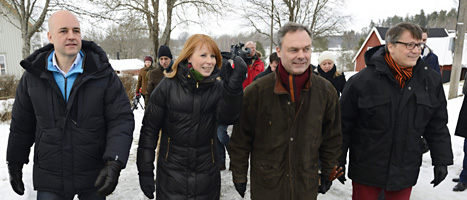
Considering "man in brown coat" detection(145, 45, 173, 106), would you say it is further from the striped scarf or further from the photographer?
the striped scarf

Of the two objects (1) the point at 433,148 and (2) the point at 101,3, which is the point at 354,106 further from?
(2) the point at 101,3

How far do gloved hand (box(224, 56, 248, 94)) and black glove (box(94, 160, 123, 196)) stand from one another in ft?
3.32

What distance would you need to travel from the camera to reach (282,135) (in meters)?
2.25

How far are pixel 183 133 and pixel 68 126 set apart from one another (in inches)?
33.2

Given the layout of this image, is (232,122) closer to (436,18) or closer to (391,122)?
(391,122)

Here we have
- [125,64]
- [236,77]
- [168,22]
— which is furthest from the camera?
[125,64]

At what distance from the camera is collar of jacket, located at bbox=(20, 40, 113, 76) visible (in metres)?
2.21

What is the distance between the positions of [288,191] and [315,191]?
25 cm

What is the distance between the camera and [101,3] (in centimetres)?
1470

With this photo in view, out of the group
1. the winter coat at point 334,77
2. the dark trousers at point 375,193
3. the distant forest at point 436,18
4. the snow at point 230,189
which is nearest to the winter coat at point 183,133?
the dark trousers at point 375,193

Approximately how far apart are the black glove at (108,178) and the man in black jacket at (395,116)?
192 centimetres

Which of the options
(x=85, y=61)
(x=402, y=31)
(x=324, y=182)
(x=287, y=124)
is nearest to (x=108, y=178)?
(x=85, y=61)

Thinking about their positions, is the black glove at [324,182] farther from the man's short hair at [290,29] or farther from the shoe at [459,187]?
the shoe at [459,187]

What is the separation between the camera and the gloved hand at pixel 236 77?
207 cm
